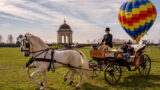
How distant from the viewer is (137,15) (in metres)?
18.0

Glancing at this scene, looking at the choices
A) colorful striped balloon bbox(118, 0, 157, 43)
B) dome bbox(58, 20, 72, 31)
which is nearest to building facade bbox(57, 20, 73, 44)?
dome bbox(58, 20, 72, 31)

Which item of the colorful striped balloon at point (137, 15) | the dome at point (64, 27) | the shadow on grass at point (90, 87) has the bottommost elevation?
the shadow on grass at point (90, 87)

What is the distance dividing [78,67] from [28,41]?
Answer: 2.73m

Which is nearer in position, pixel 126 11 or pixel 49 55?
pixel 49 55

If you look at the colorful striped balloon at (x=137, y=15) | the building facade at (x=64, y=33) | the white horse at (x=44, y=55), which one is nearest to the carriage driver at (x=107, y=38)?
the white horse at (x=44, y=55)

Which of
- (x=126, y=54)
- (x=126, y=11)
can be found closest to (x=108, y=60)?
(x=126, y=54)

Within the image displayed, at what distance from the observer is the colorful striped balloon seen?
1806 centimetres

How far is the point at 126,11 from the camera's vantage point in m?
18.4

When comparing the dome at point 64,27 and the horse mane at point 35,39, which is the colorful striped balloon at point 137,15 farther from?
the dome at point 64,27

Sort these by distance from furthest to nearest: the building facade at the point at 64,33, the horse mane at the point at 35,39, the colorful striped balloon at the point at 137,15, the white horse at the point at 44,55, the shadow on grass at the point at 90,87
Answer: the building facade at the point at 64,33
the colorful striped balloon at the point at 137,15
the shadow on grass at the point at 90,87
the horse mane at the point at 35,39
the white horse at the point at 44,55

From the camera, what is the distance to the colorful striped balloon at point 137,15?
1806 cm

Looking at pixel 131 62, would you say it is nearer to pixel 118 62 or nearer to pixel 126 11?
pixel 118 62

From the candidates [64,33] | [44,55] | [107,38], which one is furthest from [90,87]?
[64,33]

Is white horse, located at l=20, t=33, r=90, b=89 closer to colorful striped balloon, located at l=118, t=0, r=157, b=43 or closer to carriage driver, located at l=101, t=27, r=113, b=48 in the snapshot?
carriage driver, located at l=101, t=27, r=113, b=48
